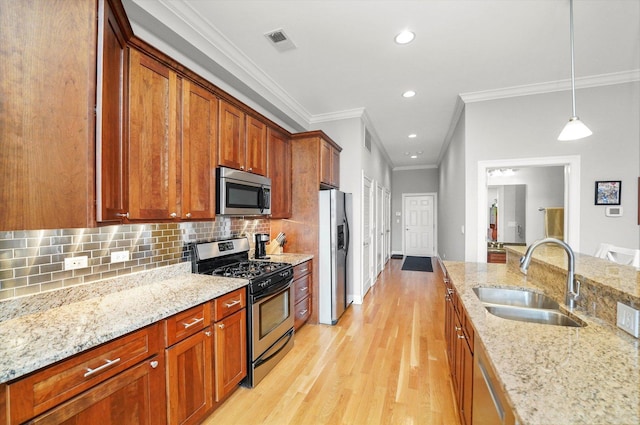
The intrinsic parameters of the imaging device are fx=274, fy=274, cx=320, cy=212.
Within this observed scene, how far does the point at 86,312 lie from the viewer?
1477mm

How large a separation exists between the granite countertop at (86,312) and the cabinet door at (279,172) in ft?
4.26

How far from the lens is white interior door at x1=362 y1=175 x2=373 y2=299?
4.45 meters

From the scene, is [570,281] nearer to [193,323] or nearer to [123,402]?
[193,323]

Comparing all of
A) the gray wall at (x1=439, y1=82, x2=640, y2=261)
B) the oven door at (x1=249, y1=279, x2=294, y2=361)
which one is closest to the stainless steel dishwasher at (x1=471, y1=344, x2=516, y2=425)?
the oven door at (x1=249, y1=279, x2=294, y2=361)

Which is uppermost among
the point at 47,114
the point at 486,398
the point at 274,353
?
the point at 47,114

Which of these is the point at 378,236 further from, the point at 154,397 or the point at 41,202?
the point at 41,202

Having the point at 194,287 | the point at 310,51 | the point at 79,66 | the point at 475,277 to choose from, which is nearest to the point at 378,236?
the point at 475,277

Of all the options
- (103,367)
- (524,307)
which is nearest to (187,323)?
(103,367)

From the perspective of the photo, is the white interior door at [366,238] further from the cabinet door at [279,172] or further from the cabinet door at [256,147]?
the cabinet door at [256,147]

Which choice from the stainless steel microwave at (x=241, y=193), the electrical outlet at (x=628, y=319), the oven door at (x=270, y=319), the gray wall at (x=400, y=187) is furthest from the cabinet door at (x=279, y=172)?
the gray wall at (x=400, y=187)

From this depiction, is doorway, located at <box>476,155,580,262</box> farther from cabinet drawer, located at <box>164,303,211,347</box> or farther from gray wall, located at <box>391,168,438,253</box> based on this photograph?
gray wall, located at <box>391,168,438,253</box>

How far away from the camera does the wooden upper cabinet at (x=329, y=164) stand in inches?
139

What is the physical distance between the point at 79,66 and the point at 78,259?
1090mm

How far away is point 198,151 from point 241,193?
559 mm
